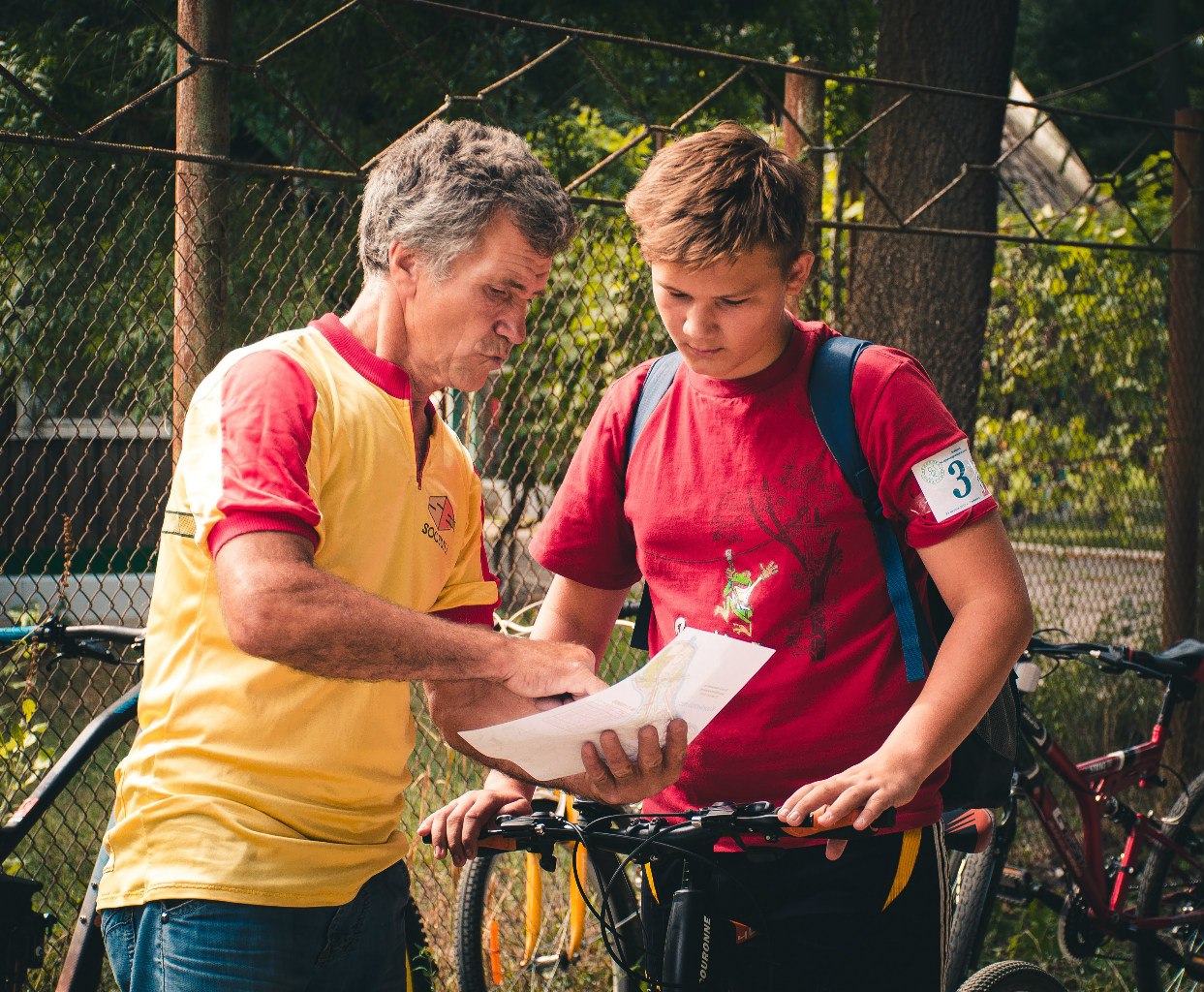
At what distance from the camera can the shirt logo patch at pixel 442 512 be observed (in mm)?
1903

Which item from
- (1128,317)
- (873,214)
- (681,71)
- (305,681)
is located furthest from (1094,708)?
(681,71)

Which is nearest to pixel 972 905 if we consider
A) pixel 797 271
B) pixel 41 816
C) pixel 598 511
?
pixel 598 511

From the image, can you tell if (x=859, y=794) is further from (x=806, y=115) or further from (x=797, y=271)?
(x=806, y=115)

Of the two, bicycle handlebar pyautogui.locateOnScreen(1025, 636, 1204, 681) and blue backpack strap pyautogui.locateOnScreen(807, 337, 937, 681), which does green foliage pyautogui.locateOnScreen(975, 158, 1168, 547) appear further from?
blue backpack strap pyautogui.locateOnScreen(807, 337, 937, 681)

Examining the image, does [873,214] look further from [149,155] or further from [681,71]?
[681,71]

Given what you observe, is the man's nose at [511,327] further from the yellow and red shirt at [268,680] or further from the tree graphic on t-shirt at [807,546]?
the tree graphic on t-shirt at [807,546]

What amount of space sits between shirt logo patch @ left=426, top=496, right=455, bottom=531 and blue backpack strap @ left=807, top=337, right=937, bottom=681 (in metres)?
0.62

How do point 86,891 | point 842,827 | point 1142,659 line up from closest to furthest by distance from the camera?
point 842,827
point 86,891
point 1142,659

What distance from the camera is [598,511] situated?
2170mm

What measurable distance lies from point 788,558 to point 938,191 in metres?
3.07

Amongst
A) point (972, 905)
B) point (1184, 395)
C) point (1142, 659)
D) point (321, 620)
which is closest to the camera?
point (321, 620)

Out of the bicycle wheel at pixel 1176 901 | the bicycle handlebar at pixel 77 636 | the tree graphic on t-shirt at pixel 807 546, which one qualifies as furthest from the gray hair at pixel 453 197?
the bicycle wheel at pixel 1176 901

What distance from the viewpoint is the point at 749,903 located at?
1.96 metres

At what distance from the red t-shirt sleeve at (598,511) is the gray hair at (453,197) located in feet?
1.27
